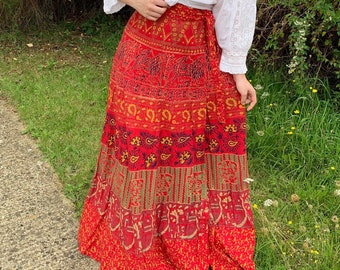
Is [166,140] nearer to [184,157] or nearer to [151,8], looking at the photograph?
[184,157]

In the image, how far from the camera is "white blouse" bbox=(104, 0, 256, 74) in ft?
6.06

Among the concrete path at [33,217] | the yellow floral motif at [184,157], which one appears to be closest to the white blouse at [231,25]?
the yellow floral motif at [184,157]

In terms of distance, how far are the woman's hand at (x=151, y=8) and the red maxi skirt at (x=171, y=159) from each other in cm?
4

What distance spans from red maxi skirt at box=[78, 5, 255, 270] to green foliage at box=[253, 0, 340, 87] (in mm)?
1275

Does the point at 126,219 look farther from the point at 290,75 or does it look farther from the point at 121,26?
the point at 121,26

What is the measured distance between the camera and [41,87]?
4285 mm

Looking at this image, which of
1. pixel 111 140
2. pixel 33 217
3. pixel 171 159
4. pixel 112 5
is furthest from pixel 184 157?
pixel 33 217

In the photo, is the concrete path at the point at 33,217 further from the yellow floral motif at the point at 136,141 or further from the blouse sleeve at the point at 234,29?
the blouse sleeve at the point at 234,29

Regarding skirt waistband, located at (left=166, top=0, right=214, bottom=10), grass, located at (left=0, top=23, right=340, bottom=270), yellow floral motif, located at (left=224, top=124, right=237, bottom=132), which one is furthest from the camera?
grass, located at (left=0, top=23, right=340, bottom=270)

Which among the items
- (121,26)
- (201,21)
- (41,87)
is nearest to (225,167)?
(201,21)

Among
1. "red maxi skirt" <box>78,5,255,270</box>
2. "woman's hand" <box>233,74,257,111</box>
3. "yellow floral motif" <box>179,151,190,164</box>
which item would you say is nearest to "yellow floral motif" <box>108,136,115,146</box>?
"red maxi skirt" <box>78,5,255,270</box>

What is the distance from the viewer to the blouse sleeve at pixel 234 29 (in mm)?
1853

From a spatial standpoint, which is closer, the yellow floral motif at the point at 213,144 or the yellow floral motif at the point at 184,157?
the yellow floral motif at the point at 184,157

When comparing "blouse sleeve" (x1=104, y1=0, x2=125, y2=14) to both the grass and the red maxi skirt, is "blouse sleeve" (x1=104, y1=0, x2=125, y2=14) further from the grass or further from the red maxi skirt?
the grass
